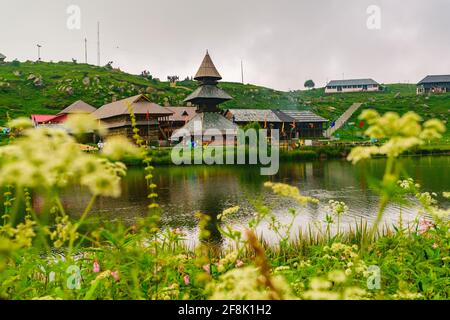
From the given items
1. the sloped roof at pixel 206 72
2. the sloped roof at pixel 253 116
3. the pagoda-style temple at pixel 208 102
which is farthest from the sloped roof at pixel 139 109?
the sloped roof at pixel 253 116

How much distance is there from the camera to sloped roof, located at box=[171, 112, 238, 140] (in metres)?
67.4

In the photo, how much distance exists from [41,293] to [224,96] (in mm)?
68839

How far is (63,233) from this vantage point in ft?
9.30

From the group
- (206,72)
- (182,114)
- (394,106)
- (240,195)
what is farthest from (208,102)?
(394,106)

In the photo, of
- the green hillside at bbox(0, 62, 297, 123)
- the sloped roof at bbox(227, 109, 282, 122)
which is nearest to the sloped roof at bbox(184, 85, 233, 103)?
the sloped roof at bbox(227, 109, 282, 122)

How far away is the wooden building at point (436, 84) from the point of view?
450 ft

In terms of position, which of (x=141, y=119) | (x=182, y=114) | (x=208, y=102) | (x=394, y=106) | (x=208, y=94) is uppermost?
(x=394, y=106)

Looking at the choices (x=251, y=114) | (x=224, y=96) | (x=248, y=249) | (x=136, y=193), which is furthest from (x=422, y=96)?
(x=248, y=249)

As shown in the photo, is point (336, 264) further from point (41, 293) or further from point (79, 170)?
point (79, 170)

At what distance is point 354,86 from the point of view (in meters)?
163

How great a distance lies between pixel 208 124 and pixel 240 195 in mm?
44877

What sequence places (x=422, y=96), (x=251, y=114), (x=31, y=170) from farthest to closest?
(x=422, y=96)
(x=251, y=114)
(x=31, y=170)

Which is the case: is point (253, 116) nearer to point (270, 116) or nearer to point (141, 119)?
point (270, 116)

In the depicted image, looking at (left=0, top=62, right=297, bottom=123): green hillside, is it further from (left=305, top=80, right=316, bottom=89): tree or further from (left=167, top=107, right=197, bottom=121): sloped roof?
(left=305, top=80, right=316, bottom=89): tree
